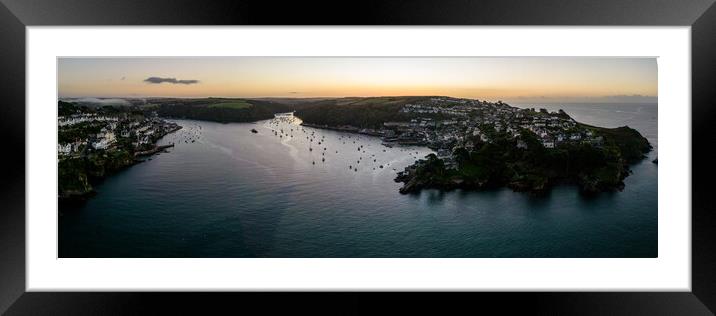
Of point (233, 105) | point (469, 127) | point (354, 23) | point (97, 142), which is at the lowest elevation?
point (97, 142)

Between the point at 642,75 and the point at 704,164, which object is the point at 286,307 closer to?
the point at 704,164

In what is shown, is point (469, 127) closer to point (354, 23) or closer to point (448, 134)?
point (448, 134)

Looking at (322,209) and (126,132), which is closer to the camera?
(322,209)

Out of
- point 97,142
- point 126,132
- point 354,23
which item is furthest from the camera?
point 126,132

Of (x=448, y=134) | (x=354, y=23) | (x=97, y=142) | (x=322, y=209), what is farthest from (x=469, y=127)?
(x=97, y=142)

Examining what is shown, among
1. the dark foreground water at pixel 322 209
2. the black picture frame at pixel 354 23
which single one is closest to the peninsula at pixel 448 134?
the dark foreground water at pixel 322 209

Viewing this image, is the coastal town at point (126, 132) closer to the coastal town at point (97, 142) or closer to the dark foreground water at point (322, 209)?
the coastal town at point (97, 142)

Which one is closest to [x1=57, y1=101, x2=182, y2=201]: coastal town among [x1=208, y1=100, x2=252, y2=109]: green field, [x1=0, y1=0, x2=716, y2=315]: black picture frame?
[x1=208, y1=100, x2=252, y2=109]: green field

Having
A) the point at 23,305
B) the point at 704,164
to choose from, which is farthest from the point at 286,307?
the point at 704,164
